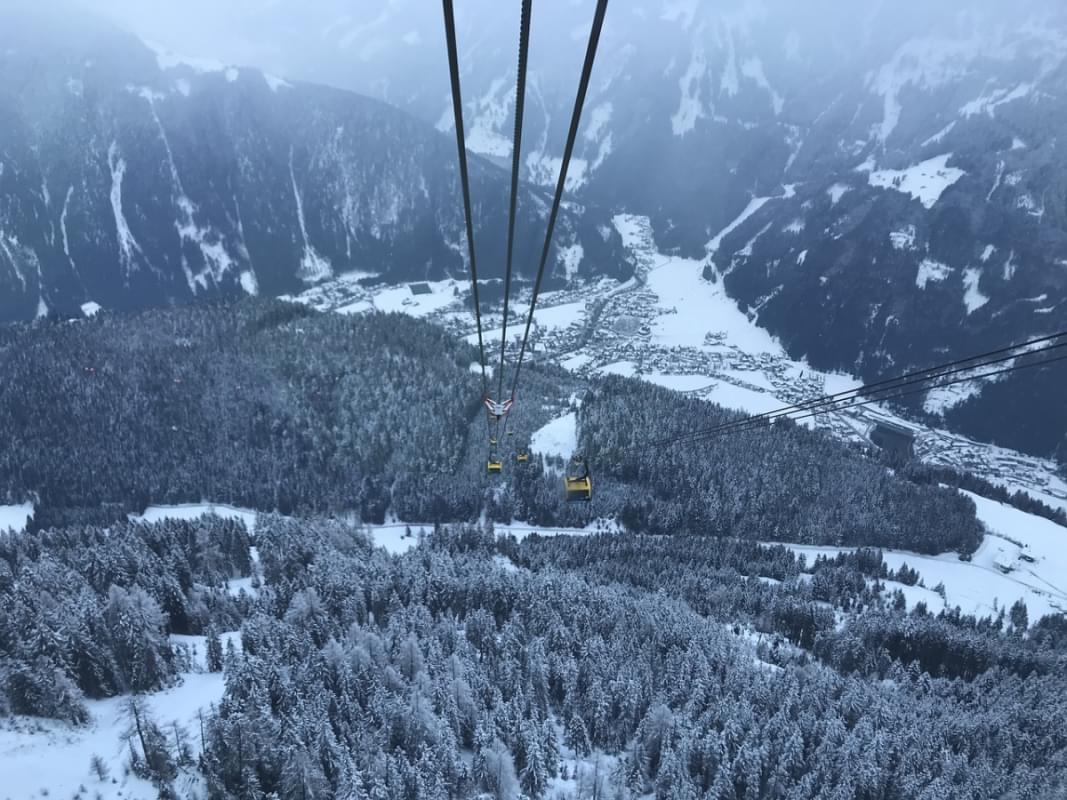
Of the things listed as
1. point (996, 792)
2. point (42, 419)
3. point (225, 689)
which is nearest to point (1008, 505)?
point (996, 792)

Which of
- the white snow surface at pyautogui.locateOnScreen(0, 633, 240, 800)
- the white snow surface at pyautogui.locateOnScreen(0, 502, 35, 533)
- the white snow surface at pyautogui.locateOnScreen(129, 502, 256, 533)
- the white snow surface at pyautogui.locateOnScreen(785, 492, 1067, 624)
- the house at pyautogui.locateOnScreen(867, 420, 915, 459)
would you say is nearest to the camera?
the white snow surface at pyautogui.locateOnScreen(0, 633, 240, 800)

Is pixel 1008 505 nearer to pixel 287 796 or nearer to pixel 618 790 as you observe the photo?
pixel 618 790

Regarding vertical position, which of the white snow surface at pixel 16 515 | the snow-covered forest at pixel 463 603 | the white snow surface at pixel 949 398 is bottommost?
the white snow surface at pixel 16 515

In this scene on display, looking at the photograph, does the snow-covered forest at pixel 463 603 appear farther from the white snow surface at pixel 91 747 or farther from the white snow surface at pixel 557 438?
the white snow surface at pixel 557 438

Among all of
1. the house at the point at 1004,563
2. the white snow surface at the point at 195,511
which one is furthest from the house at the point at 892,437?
the white snow surface at the point at 195,511

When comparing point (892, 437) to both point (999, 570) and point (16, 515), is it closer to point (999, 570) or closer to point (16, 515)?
point (999, 570)

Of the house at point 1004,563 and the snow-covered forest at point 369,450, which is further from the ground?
the snow-covered forest at point 369,450

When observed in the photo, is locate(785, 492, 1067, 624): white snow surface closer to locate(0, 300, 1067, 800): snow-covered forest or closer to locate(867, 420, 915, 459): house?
locate(0, 300, 1067, 800): snow-covered forest

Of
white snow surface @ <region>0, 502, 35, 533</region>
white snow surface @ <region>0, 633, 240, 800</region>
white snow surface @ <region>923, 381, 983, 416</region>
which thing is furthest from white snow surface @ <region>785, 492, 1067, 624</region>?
white snow surface @ <region>0, 502, 35, 533</region>
